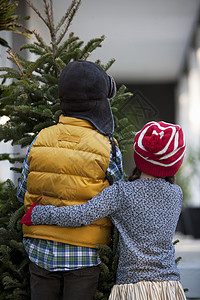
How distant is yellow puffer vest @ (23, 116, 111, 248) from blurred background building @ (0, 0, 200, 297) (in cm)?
44

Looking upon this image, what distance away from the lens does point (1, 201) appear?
7.54ft

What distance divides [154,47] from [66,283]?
7.01 metres

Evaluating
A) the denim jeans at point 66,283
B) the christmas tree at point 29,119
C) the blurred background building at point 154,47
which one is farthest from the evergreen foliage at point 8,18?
the denim jeans at point 66,283

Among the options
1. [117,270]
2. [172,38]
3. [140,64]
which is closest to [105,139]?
[117,270]

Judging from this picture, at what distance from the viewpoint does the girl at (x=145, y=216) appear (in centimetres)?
174

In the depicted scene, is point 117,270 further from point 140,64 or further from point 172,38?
point 140,64

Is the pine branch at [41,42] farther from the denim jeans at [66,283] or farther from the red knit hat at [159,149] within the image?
the denim jeans at [66,283]

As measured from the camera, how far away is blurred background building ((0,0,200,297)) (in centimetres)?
390

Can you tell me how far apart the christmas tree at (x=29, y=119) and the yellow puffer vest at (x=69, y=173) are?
20 centimetres

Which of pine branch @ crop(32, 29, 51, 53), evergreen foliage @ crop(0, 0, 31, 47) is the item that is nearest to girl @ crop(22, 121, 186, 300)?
pine branch @ crop(32, 29, 51, 53)

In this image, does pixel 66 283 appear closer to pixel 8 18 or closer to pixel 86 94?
pixel 86 94

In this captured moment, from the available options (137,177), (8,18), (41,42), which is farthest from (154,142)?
(8,18)

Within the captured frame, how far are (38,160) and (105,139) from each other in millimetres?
288

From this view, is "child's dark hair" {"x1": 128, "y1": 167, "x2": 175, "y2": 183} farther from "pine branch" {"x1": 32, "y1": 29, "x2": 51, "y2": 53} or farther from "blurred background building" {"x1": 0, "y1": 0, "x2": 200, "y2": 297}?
"pine branch" {"x1": 32, "y1": 29, "x2": 51, "y2": 53}
